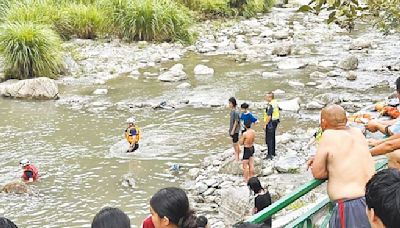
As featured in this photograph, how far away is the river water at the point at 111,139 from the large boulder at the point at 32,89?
316 mm

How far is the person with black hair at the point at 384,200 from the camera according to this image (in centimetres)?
253

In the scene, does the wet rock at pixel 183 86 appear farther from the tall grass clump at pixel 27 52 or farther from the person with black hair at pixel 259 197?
the person with black hair at pixel 259 197

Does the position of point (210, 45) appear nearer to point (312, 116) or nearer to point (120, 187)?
point (312, 116)

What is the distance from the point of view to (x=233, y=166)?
10.7 m

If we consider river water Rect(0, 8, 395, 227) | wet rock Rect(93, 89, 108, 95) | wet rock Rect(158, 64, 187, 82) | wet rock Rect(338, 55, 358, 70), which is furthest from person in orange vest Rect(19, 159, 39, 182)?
wet rock Rect(338, 55, 358, 70)

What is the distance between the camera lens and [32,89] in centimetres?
1725

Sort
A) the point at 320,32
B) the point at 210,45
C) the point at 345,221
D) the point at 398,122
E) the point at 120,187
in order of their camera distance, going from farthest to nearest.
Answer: the point at 320,32
the point at 210,45
the point at 120,187
the point at 398,122
the point at 345,221

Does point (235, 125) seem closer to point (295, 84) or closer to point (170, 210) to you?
point (295, 84)

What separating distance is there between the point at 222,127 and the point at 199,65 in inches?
265

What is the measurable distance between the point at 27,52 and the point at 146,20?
6.46 meters

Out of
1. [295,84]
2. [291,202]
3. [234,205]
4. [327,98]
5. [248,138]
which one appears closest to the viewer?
[291,202]

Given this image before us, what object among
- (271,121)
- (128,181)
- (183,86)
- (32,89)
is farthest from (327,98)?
(32,89)

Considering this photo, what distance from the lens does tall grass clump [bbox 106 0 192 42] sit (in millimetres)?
24094

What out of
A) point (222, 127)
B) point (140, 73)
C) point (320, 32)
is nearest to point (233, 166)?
point (222, 127)
